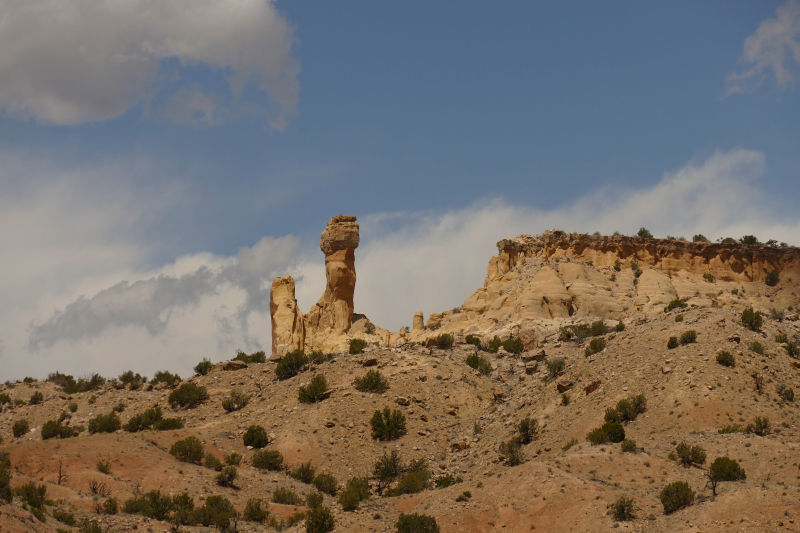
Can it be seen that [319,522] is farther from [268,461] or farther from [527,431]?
[527,431]

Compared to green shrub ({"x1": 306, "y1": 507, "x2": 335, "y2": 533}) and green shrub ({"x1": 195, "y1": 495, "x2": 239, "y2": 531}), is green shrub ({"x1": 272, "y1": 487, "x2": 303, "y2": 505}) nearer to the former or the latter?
green shrub ({"x1": 195, "y1": 495, "x2": 239, "y2": 531})

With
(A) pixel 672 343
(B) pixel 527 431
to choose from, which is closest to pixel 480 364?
(B) pixel 527 431

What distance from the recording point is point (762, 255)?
78.0 metres

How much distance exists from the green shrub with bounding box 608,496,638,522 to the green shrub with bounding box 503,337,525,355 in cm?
2944

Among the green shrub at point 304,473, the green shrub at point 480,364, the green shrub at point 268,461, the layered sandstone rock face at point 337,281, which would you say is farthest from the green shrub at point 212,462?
the layered sandstone rock face at point 337,281

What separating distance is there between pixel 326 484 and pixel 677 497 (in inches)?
662

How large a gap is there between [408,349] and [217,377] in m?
13.3

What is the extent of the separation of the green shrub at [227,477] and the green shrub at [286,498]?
6.50 ft

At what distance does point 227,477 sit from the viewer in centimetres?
3331

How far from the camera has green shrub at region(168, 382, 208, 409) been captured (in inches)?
1880

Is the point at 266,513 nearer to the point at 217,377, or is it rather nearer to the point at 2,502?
the point at 2,502

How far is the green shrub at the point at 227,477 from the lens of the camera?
1299 inches

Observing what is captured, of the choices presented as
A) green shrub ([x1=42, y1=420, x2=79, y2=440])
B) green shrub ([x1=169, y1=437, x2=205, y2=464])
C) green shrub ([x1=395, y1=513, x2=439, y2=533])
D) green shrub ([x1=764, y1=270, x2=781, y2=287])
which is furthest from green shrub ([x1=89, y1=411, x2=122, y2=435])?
green shrub ([x1=764, y1=270, x2=781, y2=287])

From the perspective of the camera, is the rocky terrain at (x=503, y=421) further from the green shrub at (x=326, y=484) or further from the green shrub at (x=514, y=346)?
the green shrub at (x=326, y=484)
